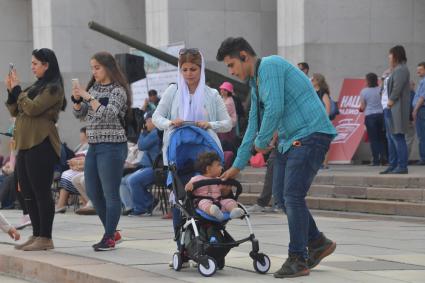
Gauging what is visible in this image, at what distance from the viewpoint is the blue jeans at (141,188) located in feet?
50.4

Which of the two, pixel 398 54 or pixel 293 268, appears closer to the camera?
pixel 293 268

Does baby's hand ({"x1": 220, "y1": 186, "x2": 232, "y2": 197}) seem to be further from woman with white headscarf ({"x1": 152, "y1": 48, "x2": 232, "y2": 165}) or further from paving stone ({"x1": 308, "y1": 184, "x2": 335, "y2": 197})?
paving stone ({"x1": 308, "y1": 184, "x2": 335, "y2": 197})

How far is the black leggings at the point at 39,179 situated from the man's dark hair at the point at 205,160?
197 centimetres

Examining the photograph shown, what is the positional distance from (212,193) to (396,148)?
7.38 meters

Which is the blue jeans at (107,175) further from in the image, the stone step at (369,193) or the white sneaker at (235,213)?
the stone step at (369,193)

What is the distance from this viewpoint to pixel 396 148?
1553 centimetres

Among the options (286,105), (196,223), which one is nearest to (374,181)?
(196,223)

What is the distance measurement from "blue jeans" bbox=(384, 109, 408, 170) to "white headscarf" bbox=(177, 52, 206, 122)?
6628mm

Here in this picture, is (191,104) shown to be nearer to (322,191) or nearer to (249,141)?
(249,141)

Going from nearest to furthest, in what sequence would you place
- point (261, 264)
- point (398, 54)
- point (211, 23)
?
point (261, 264) → point (398, 54) → point (211, 23)

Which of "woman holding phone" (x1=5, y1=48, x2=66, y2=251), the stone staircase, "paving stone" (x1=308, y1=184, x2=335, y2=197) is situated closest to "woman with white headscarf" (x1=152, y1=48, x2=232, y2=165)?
"woman holding phone" (x1=5, y1=48, x2=66, y2=251)

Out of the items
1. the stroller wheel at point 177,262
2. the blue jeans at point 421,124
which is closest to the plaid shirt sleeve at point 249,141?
the stroller wheel at point 177,262

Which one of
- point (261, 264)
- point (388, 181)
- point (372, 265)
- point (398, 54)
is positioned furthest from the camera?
point (398, 54)

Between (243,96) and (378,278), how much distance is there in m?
13.1
